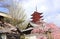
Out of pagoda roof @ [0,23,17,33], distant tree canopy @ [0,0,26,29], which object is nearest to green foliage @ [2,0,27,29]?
distant tree canopy @ [0,0,26,29]

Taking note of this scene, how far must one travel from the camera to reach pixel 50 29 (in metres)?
11.8

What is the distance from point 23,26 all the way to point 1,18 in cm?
311

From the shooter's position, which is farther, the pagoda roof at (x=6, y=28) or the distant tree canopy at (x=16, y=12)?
the distant tree canopy at (x=16, y=12)

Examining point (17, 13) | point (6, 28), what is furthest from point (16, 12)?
point (6, 28)

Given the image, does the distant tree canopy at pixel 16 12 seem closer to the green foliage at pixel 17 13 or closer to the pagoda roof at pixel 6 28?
the green foliage at pixel 17 13

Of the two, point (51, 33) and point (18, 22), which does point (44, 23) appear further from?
point (18, 22)

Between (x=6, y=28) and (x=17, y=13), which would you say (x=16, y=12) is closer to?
(x=17, y=13)

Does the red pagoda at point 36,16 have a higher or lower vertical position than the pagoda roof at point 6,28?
higher

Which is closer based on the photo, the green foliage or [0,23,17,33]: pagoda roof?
[0,23,17,33]: pagoda roof

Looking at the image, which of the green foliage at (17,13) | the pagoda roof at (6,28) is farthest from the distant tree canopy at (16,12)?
the pagoda roof at (6,28)

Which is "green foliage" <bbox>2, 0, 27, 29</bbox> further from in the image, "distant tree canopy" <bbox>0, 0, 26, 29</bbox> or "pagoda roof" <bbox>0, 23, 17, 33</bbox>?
"pagoda roof" <bbox>0, 23, 17, 33</bbox>

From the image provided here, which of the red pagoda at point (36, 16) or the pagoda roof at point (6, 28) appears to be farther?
the red pagoda at point (36, 16)

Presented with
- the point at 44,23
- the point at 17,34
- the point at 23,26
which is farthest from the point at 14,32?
the point at 23,26

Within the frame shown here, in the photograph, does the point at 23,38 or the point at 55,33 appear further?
the point at 23,38
